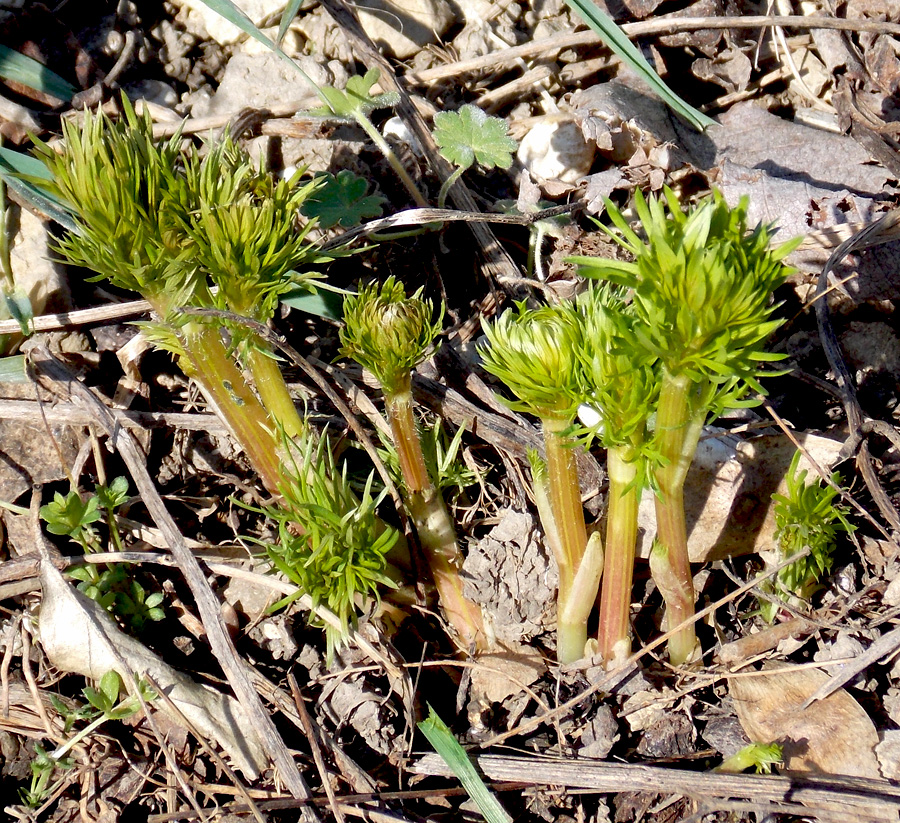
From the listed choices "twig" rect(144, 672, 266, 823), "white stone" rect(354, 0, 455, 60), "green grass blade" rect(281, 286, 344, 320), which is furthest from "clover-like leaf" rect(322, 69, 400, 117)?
"twig" rect(144, 672, 266, 823)

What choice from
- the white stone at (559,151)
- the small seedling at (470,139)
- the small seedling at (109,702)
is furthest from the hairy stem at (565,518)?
the white stone at (559,151)

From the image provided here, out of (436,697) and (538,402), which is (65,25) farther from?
(436,697)

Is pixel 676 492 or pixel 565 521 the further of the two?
pixel 565 521

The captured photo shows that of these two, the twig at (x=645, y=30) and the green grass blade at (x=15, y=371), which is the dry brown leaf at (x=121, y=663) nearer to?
the green grass blade at (x=15, y=371)

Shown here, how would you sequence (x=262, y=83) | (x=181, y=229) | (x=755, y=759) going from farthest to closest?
(x=262, y=83) < (x=755, y=759) < (x=181, y=229)

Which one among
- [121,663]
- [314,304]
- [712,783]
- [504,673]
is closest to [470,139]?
[314,304]

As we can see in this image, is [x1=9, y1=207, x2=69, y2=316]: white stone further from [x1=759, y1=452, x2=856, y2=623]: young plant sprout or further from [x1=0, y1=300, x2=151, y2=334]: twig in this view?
[x1=759, y1=452, x2=856, y2=623]: young plant sprout

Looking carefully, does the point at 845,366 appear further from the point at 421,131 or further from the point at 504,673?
the point at 421,131
